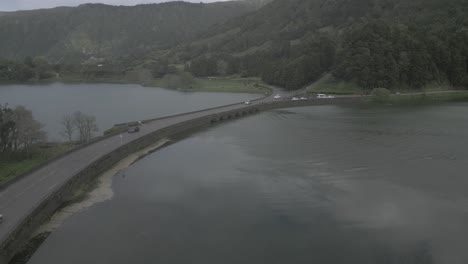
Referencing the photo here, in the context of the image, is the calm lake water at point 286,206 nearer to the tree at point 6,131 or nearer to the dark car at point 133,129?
the dark car at point 133,129

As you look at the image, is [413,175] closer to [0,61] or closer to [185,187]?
[185,187]

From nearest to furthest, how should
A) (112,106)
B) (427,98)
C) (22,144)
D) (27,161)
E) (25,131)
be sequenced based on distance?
(27,161)
(25,131)
(22,144)
(112,106)
(427,98)

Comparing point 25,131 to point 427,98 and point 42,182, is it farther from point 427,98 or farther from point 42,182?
point 427,98

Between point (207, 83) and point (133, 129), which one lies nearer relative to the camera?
point (133, 129)

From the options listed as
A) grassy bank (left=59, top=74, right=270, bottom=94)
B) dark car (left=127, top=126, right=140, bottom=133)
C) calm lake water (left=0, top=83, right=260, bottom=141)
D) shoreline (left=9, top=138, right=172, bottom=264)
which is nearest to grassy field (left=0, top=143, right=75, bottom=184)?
shoreline (left=9, top=138, right=172, bottom=264)

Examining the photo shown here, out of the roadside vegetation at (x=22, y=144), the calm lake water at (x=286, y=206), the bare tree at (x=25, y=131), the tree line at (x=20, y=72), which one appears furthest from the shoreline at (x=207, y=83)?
the bare tree at (x=25, y=131)

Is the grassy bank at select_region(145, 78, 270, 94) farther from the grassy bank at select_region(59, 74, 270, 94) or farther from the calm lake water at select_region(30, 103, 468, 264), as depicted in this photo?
the calm lake water at select_region(30, 103, 468, 264)

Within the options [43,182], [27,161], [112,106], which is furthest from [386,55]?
[43,182]
